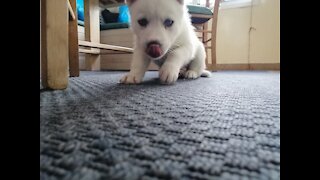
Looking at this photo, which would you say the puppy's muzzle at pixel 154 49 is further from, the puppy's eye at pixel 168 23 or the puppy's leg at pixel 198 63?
the puppy's leg at pixel 198 63

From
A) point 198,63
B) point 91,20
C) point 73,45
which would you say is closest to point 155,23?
point 198,63

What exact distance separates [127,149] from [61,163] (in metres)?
0.08

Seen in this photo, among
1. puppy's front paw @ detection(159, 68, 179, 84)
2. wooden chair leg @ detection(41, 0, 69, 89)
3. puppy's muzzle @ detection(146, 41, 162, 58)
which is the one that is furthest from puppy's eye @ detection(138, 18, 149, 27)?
wooden chair leg @ detection(41, 0, 69, 89)

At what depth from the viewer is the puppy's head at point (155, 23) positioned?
1.15m

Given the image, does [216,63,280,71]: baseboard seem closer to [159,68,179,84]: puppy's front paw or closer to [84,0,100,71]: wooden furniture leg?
[84,0,100,71]: wooden furniture leg

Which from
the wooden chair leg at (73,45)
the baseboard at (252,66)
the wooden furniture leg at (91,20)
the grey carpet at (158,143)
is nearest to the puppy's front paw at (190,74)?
the wooden chair leg at (73,45)

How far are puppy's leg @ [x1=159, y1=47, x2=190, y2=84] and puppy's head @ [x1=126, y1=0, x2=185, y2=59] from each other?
0.06m

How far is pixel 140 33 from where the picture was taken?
123 cm

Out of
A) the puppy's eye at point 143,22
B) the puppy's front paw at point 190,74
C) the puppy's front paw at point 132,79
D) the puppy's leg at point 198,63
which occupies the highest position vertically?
the puppy's eye at point 143,22

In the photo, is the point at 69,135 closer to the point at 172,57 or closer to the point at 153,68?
the point at 172,57

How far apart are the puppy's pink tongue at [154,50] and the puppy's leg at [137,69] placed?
11 centimetres

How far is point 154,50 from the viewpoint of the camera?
1.14 meters

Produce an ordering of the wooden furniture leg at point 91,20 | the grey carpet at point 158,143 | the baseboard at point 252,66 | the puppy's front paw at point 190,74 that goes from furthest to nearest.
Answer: the baseboard at point 252,66 < the wooden furniture leg at point 91,20 < the puppy's front paw at point 190,74 < the grey carpet at point 158,143
